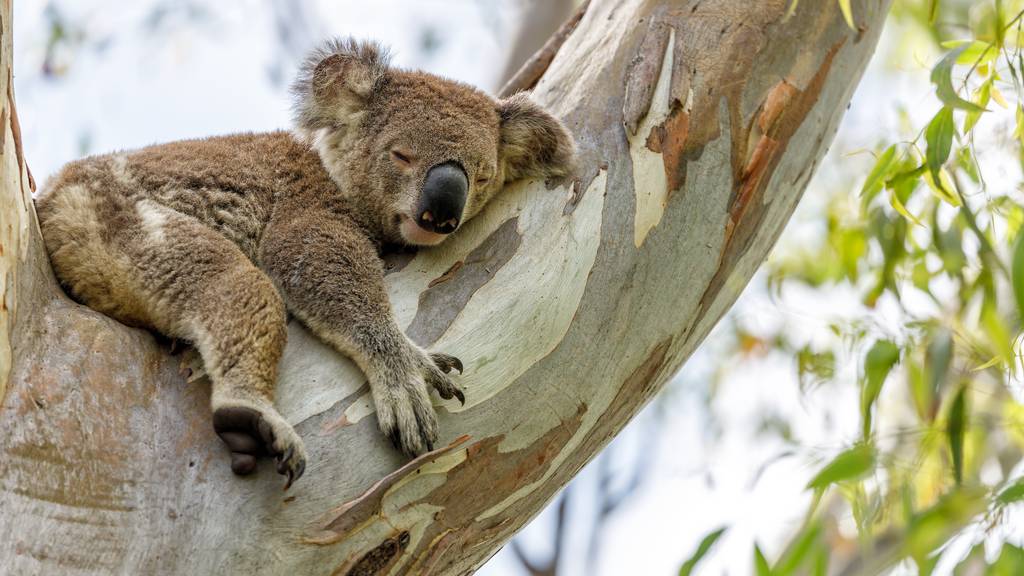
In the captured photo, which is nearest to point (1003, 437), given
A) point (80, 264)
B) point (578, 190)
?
point (578, 190)

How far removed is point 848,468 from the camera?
180cm

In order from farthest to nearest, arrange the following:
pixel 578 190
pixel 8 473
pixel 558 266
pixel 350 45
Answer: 1. pixel 350 45
2. pixel 578 190
3. pixel 558 266
4. pixel 8 473

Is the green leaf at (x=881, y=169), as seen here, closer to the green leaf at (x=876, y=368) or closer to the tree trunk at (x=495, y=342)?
the tree trunk at (x=495, y=342)

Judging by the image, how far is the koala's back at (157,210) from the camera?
243 cm

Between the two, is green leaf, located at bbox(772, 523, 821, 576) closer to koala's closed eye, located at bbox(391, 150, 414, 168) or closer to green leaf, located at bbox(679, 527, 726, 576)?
green leaf, located at bbox(679, 527, 726, 576)

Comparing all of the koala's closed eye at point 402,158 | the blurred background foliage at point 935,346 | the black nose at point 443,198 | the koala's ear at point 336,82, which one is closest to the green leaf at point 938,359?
the blurred background foliage at point 935,346

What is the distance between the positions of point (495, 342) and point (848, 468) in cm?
83

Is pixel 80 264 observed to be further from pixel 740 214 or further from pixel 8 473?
pixel 740 214

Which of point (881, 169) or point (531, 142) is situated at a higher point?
point (881, 169)

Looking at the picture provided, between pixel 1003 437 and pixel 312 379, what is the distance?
13.9 feet

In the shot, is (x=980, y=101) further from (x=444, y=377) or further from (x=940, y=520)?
(x=444, y=377)

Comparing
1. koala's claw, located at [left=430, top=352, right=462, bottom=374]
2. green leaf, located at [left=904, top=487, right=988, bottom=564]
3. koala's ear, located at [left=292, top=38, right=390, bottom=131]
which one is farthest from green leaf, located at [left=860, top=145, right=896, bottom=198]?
koala's ear, located at [left=292, top=38, right=390, bottom=131]

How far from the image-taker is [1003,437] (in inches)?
205

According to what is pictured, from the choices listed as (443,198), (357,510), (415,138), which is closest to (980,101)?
(443,198)
